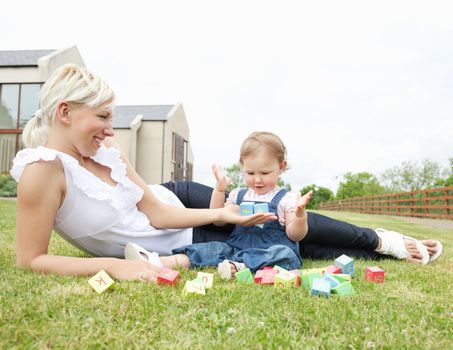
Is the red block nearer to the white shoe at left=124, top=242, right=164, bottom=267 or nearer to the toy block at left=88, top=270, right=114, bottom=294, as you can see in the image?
the white shoe at left=124, top=242, right=164, bottom=267

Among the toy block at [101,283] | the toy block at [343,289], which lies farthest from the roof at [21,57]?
the toy block at [343,289]

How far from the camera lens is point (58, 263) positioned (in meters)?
2.65

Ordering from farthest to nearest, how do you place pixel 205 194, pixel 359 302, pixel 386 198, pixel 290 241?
pixel 386 198 → pixel 205 194 → pixel 290 241 → pixel 359 302

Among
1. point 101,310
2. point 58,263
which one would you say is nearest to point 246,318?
point 101,310

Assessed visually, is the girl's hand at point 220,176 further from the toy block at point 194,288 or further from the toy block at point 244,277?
the toy block at point 194,288

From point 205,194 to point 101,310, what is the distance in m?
2.02

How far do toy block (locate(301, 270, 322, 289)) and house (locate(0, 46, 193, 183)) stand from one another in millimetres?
18311

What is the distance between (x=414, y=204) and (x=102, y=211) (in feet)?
69.7

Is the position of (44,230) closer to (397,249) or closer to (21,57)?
(397,249)

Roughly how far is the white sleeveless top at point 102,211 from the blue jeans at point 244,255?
0.23m

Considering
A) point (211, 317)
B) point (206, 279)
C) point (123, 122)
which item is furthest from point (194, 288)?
point (123, 122)

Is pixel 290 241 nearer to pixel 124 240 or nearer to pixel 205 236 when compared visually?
pixel 205 236

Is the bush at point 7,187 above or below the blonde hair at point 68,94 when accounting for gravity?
below

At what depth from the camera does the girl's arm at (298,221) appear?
10.0ft
